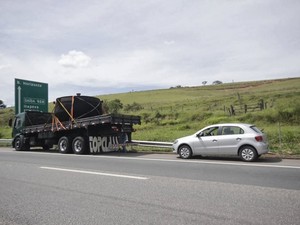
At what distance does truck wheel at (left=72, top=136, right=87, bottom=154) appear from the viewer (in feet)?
52.4

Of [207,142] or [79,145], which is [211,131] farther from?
[79,145]

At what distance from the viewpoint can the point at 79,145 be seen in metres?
16.2

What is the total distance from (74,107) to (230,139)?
29.2ft

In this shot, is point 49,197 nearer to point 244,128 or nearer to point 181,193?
point 181,193

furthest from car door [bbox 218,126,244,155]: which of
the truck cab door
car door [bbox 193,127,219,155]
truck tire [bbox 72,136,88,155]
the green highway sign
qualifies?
the green highway sign

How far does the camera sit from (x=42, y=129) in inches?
732

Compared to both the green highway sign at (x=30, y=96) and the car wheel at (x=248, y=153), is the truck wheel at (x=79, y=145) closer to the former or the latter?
the car wheel at (x=248, y=153)

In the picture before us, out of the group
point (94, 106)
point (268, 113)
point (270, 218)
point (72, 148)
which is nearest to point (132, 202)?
point (270, 218)

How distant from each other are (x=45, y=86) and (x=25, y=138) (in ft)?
22.6

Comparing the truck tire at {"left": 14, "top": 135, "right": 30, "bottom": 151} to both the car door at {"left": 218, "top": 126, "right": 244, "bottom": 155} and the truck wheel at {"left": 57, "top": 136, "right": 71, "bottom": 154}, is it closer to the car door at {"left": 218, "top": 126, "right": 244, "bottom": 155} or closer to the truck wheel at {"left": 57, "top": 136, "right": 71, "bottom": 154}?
the truck wheel at {"left": 57, "top": 136, "right": 71, "bottom": 154}

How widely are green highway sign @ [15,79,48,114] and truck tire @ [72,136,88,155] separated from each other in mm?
9365

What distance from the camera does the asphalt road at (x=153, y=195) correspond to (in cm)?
515

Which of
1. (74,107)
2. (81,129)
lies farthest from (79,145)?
(74,107)

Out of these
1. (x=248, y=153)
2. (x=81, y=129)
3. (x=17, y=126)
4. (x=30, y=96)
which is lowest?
(x=248, y=153)
